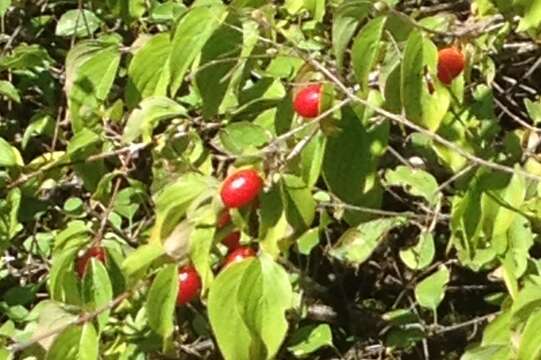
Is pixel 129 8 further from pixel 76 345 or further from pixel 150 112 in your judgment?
pixel 76 345

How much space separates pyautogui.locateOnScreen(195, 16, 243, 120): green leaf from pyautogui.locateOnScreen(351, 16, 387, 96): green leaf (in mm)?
181

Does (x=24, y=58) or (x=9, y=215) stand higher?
(x=24, y=58)

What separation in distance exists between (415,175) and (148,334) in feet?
1.66

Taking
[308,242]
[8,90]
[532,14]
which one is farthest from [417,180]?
[8,90]

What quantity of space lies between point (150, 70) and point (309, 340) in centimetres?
A: 71

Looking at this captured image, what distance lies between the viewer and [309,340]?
2422mm

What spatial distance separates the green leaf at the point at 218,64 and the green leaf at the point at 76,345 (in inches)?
13.3

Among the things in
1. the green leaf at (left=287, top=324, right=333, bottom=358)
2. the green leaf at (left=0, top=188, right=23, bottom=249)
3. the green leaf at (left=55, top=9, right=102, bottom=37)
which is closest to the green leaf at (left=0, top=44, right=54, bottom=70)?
the green leaf at (left=55, top=9, right=102, bottom=37)

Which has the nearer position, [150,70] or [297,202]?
[297,202]

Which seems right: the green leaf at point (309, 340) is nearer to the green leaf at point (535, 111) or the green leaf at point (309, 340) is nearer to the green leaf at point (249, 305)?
the green leaf at point (535, 111)

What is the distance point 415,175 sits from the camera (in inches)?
88.6

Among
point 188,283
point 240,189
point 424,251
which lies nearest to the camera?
point 240,189

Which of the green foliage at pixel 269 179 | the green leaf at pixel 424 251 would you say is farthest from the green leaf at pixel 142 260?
the green leaf at pixel 424 251

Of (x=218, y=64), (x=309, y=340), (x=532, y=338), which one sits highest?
(x=218, y=64)
